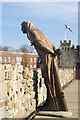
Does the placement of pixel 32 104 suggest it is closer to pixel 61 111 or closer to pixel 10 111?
pixel 61 111

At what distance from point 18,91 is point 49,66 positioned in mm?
1062

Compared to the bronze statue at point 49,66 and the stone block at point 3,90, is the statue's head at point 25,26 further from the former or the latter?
the stone block at point 3,90

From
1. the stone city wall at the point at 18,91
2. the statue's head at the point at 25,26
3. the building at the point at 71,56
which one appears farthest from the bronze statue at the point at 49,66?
the building at the point at 71,56

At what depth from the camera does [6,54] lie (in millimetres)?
63844

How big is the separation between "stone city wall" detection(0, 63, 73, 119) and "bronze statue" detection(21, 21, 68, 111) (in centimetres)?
55

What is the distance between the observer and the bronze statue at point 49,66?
274 inches

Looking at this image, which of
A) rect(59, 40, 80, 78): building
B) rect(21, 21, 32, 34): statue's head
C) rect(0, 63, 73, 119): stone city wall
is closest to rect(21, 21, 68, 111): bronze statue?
rect(21, 21, 32, 34): statue's head

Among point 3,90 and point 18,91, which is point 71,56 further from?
point 3,90

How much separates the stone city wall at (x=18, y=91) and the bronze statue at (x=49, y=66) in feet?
1.81

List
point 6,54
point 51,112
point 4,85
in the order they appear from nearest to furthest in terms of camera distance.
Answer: point 4,85
point 51,112
point 6,54

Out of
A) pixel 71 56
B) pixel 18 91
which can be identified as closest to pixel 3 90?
pixel 18 91

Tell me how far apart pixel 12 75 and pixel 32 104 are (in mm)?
2698

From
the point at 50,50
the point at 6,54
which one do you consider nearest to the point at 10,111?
the point at 50,50

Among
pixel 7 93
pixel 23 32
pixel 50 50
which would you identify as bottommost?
pixel 7 93
